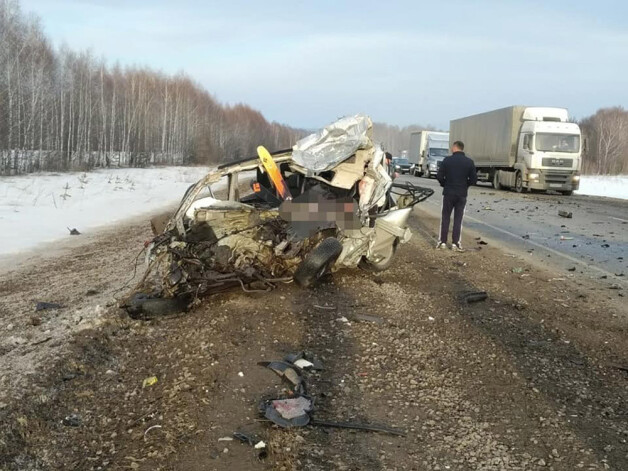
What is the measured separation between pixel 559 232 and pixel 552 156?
1280cm

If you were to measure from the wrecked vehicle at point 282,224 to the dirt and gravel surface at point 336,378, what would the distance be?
0.32 m

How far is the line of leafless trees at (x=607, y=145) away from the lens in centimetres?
7094

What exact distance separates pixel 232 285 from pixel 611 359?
359cm

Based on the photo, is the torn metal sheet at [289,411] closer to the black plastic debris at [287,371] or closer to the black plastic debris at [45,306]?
the black plastic debris at [287,371]

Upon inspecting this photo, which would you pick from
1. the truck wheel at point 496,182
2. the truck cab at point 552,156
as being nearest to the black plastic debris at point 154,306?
the truck cab at point 552,156

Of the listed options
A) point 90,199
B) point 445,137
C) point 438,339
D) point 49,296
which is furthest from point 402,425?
point 445,137

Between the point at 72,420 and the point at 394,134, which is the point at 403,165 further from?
the point at 394,134

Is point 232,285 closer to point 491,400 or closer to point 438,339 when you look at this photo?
point 438,339

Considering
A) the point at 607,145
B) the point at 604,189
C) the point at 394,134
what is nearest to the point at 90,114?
the point at 604,189

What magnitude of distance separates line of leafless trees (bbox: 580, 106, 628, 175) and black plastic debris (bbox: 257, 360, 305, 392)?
234 ft

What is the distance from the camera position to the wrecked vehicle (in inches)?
227

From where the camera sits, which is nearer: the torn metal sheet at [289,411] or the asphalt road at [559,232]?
the torn metal sheet at [289,411]

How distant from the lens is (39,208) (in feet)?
57.4

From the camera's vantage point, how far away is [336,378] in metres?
4.10
